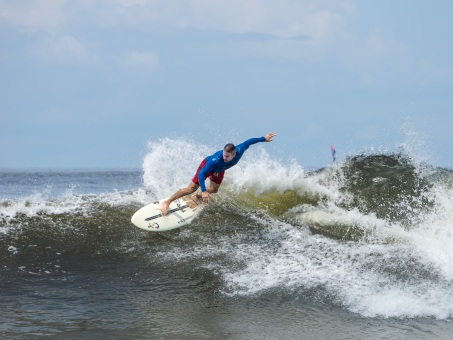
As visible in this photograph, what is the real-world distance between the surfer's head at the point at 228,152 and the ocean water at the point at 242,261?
1438mm

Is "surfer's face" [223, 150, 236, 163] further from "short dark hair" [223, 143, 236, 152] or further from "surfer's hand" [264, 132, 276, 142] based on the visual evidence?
"surfer's hand" [264, 132, 276, 142]

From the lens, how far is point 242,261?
27.2 ft

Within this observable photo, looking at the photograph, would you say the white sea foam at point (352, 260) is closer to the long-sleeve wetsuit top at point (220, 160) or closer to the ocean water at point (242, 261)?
the ocean water at point (242, 261)

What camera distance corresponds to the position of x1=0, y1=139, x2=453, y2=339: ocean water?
5992 mm

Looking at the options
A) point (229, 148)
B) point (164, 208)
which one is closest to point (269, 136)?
point (229, 148)

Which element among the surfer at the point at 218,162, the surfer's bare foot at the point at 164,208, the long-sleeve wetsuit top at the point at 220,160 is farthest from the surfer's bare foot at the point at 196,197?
the long-sleeve wetsuit top at the point at 220,160

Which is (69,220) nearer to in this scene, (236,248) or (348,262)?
(236,248)

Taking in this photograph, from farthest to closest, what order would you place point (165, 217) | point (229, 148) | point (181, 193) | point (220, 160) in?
point (181, 193) → point (165, 217) → point (220, 160) → point (229, 148)

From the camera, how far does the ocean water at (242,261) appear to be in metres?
5.99

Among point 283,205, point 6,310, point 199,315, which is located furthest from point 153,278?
point 283,205

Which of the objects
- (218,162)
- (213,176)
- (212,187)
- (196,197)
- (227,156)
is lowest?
(196,197)

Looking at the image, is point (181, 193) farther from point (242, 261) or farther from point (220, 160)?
point (242, 261)

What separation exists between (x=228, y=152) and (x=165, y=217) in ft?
5.78

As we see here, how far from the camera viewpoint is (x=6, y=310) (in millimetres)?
6234
